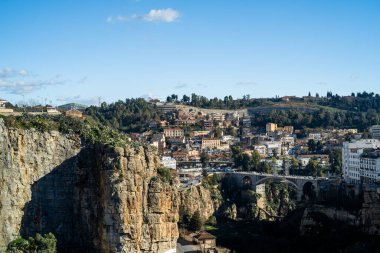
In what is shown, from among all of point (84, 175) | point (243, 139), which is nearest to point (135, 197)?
point (84, 175)

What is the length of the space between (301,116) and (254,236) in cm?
5017

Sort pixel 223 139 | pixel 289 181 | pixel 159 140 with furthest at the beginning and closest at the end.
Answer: pixel 223 139, pixel 159 140, pixel 289 181

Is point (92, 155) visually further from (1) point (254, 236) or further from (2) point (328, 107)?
(2) point (328, 107)

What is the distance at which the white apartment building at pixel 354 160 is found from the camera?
42.0 metres

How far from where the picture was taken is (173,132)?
255 ft

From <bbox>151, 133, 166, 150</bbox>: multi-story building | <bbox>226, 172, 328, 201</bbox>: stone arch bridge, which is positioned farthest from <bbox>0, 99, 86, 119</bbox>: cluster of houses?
<bbox>151, 133, 166, 150</bbox>: multi-story building

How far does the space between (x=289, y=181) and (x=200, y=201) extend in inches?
349

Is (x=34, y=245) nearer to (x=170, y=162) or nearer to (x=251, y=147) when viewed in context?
(x=170, y=162)

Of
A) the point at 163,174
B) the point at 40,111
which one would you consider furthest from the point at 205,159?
the point at 163,174

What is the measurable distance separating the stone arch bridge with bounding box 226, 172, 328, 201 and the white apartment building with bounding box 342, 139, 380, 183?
9.03 ft

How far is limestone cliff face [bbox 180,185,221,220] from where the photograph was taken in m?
44.9

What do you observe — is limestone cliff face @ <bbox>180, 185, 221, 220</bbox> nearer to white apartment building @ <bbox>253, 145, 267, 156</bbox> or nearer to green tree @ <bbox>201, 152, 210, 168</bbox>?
green tree @ <bbox>201, 152, 210, 168</bbox>

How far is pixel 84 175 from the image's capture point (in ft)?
90.9

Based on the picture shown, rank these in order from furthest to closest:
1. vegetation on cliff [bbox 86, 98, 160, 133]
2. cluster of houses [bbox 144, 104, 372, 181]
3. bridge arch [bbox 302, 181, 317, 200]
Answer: vegetation on cliff [bbox 86, 98, 160, 133] < cluster of houses [bbox 144, 104, 372, 181] < bridge arch [bbox 302, 181, 317, 200]
